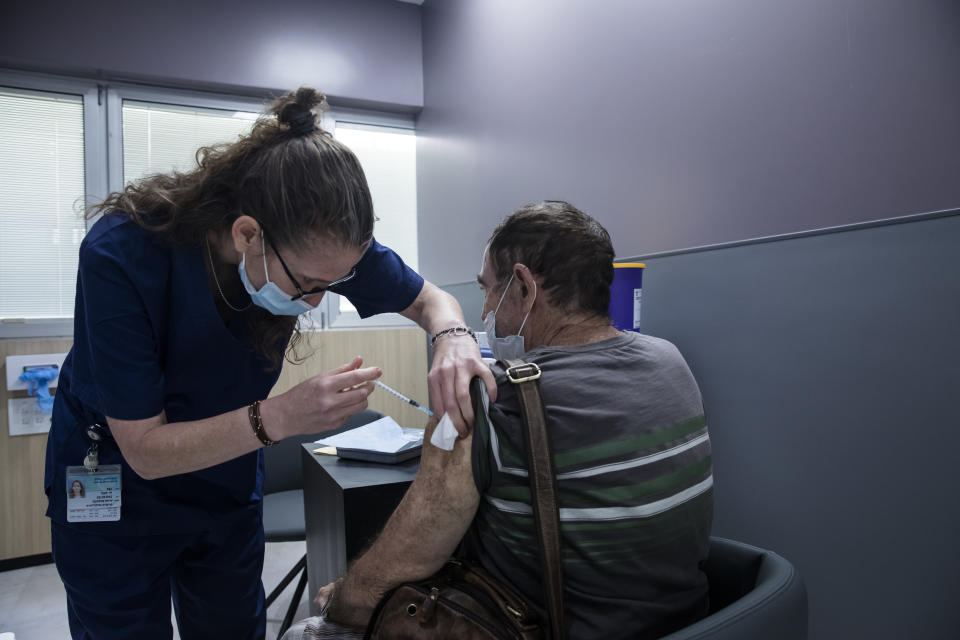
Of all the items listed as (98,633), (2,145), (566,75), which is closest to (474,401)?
(98,633)

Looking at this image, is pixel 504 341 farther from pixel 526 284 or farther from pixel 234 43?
pixel 234 43

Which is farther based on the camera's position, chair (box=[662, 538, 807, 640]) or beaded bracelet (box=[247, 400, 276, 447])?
beaded bracelet (box=[247, 400, 276, 447])

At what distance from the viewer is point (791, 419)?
4.52ft

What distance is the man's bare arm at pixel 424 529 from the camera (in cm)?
85

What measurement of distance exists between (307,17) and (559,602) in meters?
3.59

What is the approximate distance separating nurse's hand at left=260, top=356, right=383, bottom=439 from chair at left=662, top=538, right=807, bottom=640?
553 millimetres

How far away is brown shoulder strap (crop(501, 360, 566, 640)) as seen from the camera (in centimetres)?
76

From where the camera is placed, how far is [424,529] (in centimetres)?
87

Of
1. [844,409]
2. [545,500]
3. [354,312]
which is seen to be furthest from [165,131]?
[844,409]

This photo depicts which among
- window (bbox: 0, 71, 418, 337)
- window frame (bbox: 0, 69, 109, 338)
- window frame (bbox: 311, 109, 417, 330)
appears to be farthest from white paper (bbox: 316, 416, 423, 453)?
window frame (bbox: 0, 69, 109, 338)

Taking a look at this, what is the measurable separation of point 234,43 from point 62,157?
1087 millimetres

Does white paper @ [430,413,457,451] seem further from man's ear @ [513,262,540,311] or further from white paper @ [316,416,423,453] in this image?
white paper @ [316,416,423,453]

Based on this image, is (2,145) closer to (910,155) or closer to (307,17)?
(307,17)

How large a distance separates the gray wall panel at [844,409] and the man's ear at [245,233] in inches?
45.4
